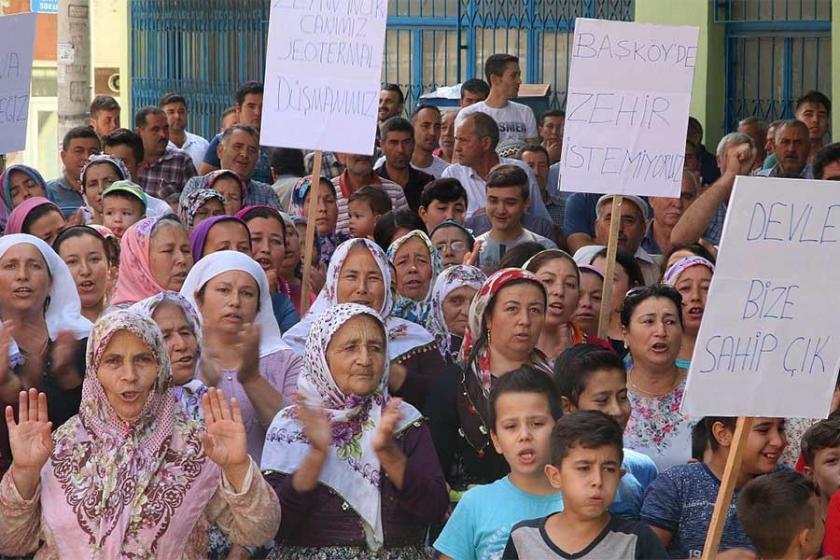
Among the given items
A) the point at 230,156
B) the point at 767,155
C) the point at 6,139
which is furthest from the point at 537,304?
the point at 767,155

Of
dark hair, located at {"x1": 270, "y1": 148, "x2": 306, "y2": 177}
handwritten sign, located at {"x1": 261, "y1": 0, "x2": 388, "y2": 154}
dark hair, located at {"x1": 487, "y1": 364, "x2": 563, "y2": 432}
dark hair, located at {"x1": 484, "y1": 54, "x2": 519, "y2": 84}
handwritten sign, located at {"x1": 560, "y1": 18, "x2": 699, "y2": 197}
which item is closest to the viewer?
dark hair, located at {"x1": 487, "y1": 364, "x2": 563, "y2": 432}

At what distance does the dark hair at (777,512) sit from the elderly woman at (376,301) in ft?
5.96

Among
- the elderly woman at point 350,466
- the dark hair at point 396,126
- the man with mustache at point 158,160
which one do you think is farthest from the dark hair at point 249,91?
the elderly woman at point 350,466

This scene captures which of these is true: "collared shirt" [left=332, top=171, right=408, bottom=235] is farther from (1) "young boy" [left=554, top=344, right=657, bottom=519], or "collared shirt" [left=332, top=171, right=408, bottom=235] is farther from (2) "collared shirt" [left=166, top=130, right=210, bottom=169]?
(1) "young boy" [left=554, top=344, right=657, bottom=519]

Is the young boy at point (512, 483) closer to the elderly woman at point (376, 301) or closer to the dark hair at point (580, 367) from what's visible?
the dark hair at point (580, 367)

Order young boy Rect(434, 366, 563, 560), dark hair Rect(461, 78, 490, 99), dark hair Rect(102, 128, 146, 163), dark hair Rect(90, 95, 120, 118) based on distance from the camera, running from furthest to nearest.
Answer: dark hair Rect(461, 78, 490, 99), dark hair Rect(90, 95, 120, 118), dark hair Rect(102, 128, 146, 163), young boy Rect(434, 366, 563, 560)

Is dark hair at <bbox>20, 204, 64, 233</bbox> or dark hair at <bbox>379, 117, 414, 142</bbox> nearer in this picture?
dark hair at <bbox>20, 204, 64, 233</bbox>

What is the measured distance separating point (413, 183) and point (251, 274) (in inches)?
170

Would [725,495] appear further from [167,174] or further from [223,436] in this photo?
[167,174]

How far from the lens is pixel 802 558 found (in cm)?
506

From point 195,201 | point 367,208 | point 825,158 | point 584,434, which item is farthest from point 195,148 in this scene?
point 584,434

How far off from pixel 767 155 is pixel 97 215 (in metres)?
4.97

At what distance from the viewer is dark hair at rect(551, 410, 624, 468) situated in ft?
16.0

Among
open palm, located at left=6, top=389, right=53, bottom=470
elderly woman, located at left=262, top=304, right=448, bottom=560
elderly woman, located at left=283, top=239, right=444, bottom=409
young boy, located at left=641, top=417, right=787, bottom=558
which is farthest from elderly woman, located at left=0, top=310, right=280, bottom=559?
elderly woman, located at left=283, top=239, right=444, bottom=409
